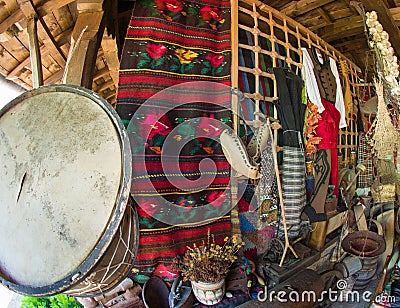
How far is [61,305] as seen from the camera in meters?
1.97

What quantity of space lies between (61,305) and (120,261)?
4.77 ft

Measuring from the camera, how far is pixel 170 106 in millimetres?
1527

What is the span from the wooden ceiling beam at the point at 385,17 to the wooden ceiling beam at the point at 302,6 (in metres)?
0.41

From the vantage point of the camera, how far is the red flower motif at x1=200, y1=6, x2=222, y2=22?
176 centimetres

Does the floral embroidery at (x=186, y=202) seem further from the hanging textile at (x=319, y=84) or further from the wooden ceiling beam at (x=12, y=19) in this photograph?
the hanging textile at (x=319, y=84)

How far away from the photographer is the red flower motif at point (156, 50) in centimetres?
150

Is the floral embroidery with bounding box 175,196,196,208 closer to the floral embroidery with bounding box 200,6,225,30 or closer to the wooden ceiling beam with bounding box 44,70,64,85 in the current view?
the floral embroidery with bounding box 200,6,225,30

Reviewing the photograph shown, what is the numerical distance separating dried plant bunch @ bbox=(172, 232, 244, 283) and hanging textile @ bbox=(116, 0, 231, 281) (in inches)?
2.7

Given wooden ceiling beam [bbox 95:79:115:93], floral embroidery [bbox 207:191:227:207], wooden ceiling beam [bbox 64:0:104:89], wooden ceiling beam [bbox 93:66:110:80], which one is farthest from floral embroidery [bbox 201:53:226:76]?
wooden ceiling beam [bbox 95:79:115:93]

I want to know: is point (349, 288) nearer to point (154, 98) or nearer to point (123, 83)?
point (154, 98)

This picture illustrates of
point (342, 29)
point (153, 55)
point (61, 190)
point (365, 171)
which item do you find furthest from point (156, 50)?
point (365, 171)

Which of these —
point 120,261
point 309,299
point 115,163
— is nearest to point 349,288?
point 309,299

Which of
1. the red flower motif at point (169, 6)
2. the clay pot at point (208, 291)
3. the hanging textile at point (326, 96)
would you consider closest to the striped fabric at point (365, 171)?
the hanging textile at point (326, 96)

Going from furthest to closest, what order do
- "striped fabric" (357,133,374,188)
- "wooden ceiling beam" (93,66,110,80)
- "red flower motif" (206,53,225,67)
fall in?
"striped fabric" (357,133,374,188) → "wooden ceiling beam" (93,66,110,80) → "red flower motif" (206,53,225,67)
